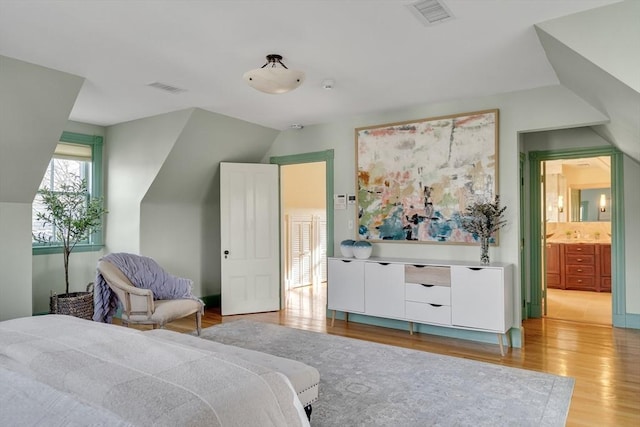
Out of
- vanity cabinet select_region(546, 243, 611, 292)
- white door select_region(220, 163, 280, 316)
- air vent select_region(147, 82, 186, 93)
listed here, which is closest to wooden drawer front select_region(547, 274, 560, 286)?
vanity cabinet select_region(546, 243, 611, 292)

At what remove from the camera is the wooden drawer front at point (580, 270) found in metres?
7.34

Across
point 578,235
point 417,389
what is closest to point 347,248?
point 417,389

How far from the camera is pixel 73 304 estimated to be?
4570 millimetres

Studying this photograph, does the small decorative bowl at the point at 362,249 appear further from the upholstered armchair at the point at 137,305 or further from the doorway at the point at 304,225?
the doorway at the point at 304,225

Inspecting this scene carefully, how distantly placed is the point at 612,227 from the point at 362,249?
300 centimetres

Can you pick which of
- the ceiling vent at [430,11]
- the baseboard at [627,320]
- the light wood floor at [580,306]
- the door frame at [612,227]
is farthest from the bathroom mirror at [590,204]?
the ceiling vent at [430,11]

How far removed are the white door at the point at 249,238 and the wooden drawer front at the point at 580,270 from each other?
5.31 meters

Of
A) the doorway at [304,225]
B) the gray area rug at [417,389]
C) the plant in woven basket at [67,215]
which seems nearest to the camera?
the gray area rug at [417,389]

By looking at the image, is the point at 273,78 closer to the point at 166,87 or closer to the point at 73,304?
the point at 166,87

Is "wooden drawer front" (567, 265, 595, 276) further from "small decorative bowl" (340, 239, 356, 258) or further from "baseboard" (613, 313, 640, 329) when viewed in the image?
"small decorative bowl" (340, 239, 356, 258)

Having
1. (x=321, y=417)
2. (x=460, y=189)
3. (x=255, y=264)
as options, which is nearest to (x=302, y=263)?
(x=255, y=264)

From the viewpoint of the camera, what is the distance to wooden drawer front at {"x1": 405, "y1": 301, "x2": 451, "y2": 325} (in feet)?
13.7

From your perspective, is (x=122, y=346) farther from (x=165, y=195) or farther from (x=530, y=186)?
(x=530, y=186)

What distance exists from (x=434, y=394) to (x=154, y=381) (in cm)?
209
